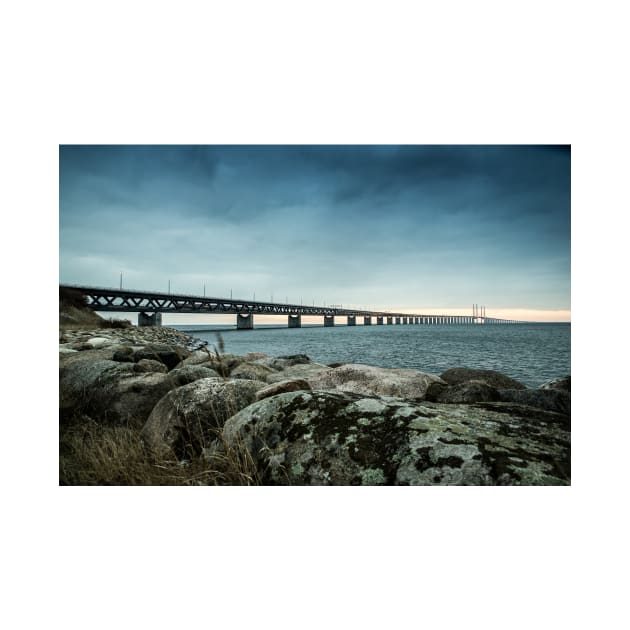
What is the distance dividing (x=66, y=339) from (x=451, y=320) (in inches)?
284

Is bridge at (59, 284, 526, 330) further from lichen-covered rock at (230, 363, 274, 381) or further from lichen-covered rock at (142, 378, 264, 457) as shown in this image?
lichen-covered rock at (142, 378, 264, 457)

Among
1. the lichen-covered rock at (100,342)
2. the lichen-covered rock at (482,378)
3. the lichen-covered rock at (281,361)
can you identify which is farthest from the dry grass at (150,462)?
the lichen-covered rock at (482,378)

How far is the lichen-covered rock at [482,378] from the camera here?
4715mm

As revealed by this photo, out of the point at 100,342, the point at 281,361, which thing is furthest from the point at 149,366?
the point at 281,361

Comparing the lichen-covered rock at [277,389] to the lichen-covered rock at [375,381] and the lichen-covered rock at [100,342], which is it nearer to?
the lichen-covered rock at [375,381]

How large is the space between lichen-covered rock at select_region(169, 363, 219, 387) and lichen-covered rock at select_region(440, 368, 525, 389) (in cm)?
317

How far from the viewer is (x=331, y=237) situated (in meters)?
5.23

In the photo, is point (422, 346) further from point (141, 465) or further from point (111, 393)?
point (141, 465)

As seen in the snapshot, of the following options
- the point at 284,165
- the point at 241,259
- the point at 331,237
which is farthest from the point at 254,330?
the point at 284,165

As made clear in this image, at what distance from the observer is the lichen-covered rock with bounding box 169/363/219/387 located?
324cm

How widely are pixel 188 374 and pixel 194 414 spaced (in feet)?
2.52

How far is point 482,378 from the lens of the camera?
4.86m
